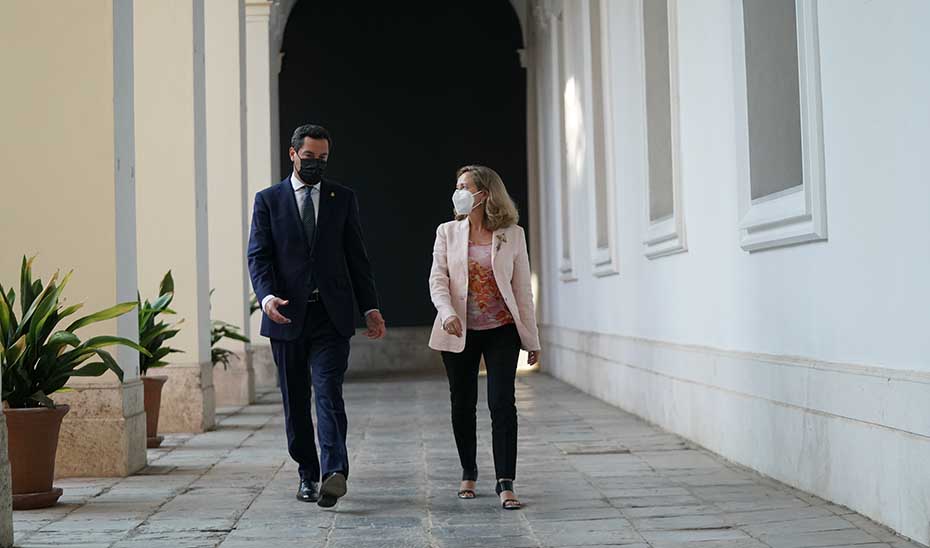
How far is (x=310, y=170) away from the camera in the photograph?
6348mm

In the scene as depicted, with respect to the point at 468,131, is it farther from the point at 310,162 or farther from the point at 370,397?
the point at 310,162

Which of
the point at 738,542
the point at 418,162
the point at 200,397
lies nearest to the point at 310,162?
the point at 738,542

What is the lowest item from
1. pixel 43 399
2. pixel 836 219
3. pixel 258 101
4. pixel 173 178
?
pixel 43 399

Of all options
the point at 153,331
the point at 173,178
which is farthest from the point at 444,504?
the point at 173,178

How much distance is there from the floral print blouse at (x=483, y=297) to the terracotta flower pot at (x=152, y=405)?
12.8 ft

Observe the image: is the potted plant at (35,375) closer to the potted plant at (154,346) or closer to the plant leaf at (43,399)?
the plant leaf at (43,399)

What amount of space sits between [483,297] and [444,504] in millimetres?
1029

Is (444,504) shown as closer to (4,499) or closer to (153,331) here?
(4,499)

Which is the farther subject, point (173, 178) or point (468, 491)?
point (173, 178)

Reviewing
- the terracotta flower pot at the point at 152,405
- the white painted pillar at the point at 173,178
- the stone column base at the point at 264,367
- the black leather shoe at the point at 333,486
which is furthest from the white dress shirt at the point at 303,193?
the stone column base at the point at 264,367

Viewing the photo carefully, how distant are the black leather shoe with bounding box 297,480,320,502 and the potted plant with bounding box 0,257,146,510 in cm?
116

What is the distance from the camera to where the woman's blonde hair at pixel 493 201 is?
6285 millimetres

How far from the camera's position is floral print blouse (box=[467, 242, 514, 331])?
20.4 ft

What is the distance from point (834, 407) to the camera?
5.91 meters
